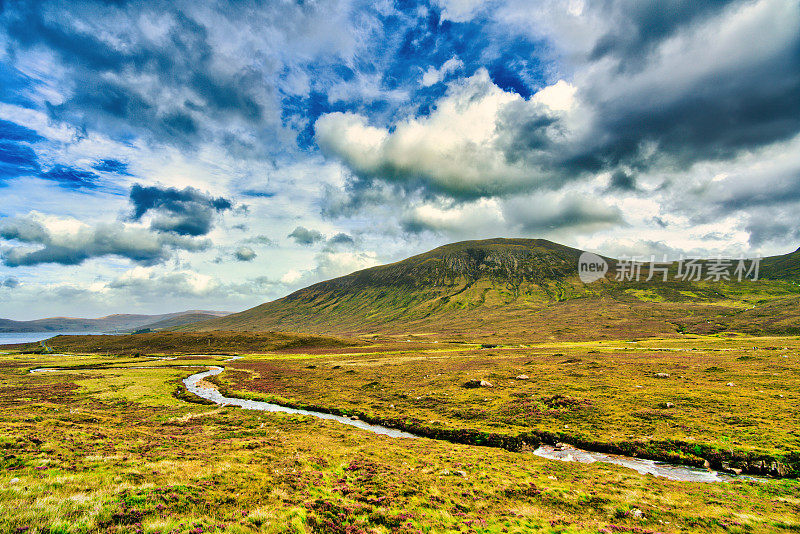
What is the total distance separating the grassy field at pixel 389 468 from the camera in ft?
50.5

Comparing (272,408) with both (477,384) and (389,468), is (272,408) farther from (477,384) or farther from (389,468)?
(477,384)

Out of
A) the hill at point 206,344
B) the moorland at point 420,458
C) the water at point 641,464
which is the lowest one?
the hill at point 206,344

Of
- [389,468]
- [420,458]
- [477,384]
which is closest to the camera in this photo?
[389,468]

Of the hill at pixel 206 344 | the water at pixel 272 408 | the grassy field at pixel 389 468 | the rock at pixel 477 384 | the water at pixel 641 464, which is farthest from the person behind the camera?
the hill at pixel 206 344

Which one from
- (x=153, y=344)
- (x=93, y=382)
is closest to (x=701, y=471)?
(x=93, y=382)

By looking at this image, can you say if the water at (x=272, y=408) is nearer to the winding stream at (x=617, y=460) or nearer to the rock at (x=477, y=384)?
the winding stream at (x=617, y=460)

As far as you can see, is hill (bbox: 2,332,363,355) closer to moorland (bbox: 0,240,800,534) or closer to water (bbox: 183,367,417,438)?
water (bbox: 183,367,417,438)

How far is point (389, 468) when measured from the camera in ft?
79.3

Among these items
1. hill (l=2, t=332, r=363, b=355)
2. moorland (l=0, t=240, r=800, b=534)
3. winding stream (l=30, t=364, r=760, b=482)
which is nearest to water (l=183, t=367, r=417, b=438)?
winding stream (l=30, t=364, r=760, b=482)

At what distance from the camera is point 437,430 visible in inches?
1415

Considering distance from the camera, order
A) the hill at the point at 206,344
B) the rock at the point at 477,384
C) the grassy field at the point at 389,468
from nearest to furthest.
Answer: the grassy field at the point at 389,468
the rock at the point at 477,384
the hill at the point at 206,344

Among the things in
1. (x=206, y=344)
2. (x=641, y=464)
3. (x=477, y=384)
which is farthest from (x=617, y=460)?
(x=206, y=344)

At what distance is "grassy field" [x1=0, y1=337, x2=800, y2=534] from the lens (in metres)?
15.4

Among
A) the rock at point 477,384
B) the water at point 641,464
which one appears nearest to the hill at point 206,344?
the rock at point 477,384
